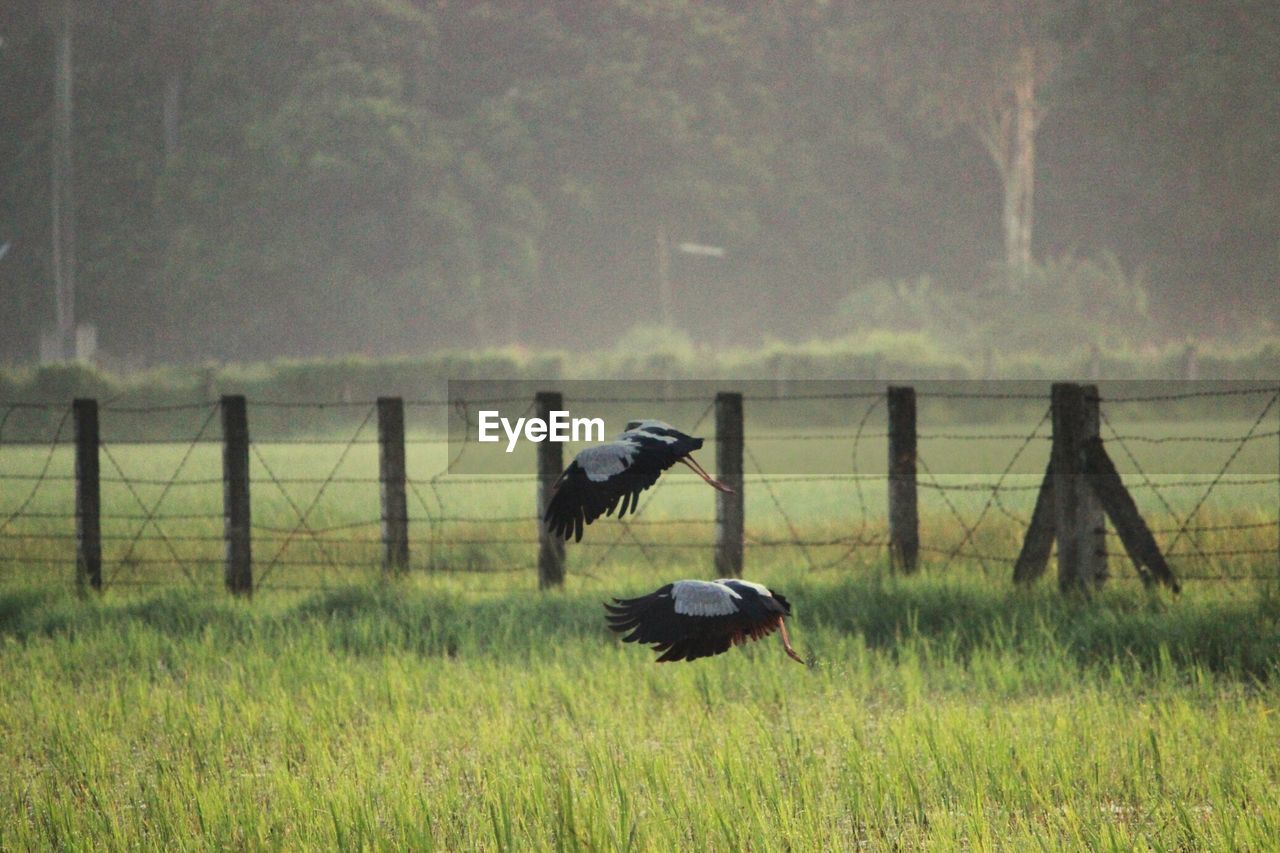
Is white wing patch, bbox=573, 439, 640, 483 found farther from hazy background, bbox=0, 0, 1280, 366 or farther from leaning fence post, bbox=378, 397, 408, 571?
hazy background, bbox=0, 0, 1280, 366

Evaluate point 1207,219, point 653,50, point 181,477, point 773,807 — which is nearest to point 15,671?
point 773,807

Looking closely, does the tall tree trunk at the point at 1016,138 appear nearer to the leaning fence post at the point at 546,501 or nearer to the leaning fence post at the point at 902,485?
the leaning fence post at the point at 902,485

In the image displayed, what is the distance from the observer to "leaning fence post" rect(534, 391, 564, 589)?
10367 millimetres

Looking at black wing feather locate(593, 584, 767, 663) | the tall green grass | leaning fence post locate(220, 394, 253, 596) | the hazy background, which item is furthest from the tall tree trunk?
black wing feather locate(593, 584, 767, 663)

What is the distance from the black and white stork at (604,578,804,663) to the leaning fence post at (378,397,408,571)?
312 inches

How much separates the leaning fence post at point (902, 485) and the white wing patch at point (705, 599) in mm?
7500

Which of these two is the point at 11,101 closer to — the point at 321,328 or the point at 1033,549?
the point at 321,328

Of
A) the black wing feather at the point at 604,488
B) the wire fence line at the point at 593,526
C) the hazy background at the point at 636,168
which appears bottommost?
the wire fence line at the point at 593,526

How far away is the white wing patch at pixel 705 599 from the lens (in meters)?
2.87

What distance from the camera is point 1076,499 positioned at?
9281 millimetres

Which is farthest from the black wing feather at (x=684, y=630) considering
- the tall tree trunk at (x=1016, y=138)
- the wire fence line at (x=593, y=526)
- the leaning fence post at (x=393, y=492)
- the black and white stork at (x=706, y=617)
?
the tall tree trunk at (x=1016, y=138)

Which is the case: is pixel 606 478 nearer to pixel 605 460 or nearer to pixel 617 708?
pixel 605 460

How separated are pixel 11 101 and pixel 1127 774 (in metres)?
44.6

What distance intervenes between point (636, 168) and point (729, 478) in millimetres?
41546
